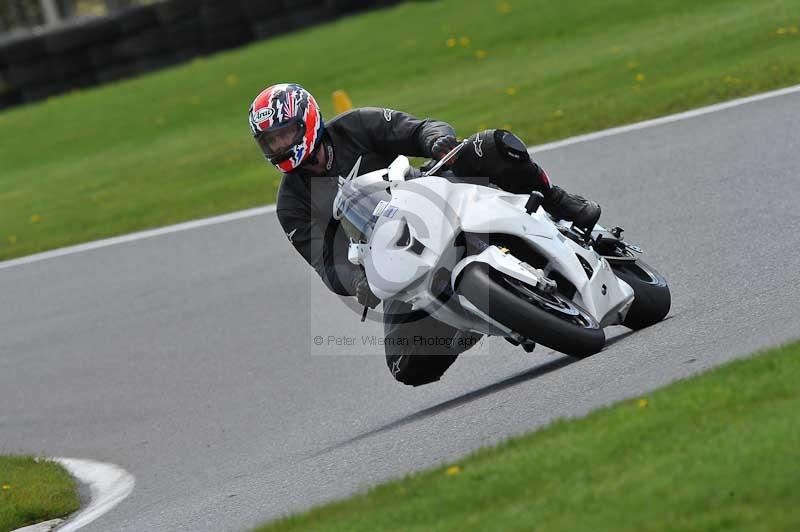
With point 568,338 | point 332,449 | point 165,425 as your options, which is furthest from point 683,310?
point 165,425

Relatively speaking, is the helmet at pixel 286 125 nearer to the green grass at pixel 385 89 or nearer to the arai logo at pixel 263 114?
the arai logo at pixel 263 114

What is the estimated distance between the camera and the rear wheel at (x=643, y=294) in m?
6.79

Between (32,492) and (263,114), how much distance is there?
2.22m

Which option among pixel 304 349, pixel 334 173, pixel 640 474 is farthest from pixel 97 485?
pixel 640 474

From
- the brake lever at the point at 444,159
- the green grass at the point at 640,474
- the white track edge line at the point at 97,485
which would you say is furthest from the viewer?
the white track edge line at the point at 97,485

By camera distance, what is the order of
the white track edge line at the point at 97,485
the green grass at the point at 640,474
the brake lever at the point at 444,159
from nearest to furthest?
the green grass at the point at 640,474
the brake lever at the point at 444,159
the white track edge line at the point at 97,485

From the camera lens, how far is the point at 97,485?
7.27 metres

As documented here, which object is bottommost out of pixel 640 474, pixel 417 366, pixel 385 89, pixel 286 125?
pixel 385 89

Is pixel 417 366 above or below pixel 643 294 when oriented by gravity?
below

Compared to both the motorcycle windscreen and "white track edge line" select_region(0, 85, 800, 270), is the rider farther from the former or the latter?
"white track edge line" select_region(0, 85, 800, 270)

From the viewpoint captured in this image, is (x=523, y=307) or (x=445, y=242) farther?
(x=445, y=242)

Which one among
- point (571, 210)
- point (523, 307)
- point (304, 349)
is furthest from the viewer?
point (304, 349)

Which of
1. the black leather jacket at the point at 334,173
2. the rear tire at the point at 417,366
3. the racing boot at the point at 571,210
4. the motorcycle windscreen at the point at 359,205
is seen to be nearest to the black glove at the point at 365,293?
the motorcycle windscreen at the point at 359,205

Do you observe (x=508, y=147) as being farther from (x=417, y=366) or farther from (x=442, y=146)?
(x=417, y=366)
